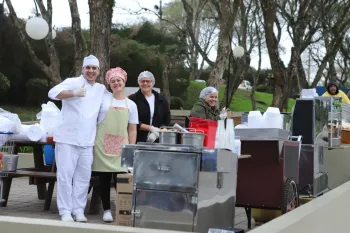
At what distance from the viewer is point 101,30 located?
41.1ft

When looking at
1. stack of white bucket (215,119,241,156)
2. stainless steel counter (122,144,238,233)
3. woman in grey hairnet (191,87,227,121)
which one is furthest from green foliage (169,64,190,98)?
stainless steel counter (122,144,238,233)

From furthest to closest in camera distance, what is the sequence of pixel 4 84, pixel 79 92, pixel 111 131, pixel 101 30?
1. pixel 4 84
2. pixel 101 30
3. pixel 111 131
4. pixel 79 92

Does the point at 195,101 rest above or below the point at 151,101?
above

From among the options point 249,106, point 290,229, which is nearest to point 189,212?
point 290,229

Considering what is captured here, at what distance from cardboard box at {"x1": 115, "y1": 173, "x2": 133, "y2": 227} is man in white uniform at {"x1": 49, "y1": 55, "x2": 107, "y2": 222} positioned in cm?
50

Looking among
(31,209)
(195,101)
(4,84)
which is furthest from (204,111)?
(195,101)

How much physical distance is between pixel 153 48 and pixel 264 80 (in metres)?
29.8

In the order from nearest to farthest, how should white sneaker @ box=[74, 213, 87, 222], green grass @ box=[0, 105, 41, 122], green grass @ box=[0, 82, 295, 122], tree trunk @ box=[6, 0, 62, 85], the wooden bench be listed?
white sneaker @ box=[74, 213, 87, 222] → the wooden bench → tree trunk @ box=[6, 0, 62, 85] → green grass @ box=[0, 105, 41, 122] → green grass @ box=[0, 82, 295, 122]

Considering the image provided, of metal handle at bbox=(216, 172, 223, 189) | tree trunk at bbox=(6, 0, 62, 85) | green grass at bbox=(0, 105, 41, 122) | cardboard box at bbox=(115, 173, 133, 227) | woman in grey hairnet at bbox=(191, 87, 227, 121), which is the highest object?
tree trunk at bbox=(6, 0, 62, 85)

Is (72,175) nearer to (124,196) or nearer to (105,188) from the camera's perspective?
(105,188)

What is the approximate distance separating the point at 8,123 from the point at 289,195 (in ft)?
12.1

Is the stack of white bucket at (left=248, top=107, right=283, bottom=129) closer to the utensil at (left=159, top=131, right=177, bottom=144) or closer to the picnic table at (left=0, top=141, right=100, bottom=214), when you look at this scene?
the utensil at (left=159, top=131, right=177, bottom=144)

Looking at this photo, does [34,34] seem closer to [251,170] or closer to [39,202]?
[39,202]

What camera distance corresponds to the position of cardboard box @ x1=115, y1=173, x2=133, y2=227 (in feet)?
22.6
